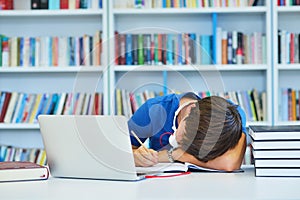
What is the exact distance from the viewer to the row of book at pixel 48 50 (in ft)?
11.7

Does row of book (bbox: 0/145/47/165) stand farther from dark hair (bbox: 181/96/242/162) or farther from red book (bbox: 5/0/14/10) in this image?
dark hair (bbox: 181/96/242/162)

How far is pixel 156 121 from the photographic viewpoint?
1889mm

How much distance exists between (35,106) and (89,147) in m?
2.27

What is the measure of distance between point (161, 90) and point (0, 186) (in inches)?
89.9

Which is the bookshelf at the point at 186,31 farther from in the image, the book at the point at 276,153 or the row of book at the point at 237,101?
the book at the point at 276,153

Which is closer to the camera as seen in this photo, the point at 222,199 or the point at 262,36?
the point at 222,199

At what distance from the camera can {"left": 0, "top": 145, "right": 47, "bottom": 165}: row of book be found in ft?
11.9

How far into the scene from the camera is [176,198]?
1163mm

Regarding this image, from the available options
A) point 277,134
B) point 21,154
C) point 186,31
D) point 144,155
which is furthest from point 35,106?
point 277,134

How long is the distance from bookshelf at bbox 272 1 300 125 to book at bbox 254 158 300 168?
2.06 metres

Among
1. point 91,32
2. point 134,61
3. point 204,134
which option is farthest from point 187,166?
point 91,32

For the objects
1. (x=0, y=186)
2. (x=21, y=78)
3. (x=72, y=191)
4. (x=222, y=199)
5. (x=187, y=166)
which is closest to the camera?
(x=222, y=199)

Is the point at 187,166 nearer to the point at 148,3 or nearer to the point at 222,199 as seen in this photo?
the point at 222,199

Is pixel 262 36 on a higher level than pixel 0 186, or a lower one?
higher
